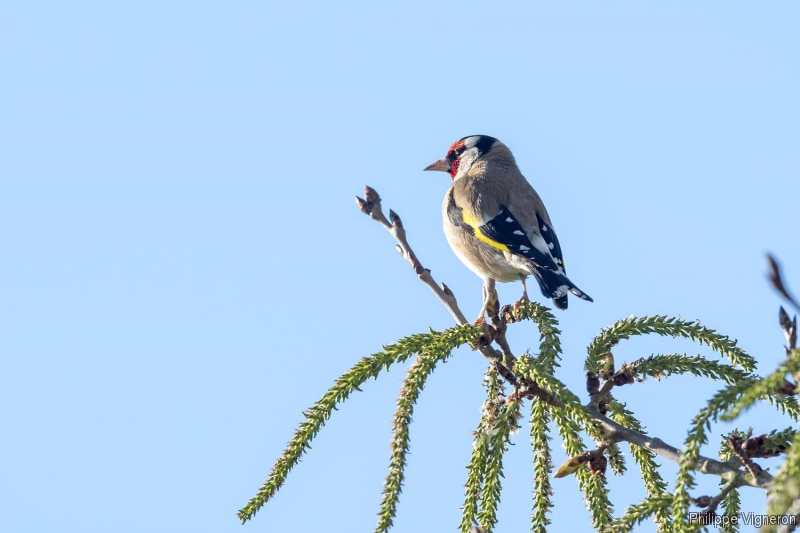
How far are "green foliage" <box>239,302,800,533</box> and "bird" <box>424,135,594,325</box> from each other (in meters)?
2.23

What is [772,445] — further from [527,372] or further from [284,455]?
[284,455]

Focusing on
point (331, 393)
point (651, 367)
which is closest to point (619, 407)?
point (651, 367)

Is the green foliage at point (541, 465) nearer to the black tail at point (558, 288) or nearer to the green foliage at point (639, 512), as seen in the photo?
the green foliage at point (639, 512)

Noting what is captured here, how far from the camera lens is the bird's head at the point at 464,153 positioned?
7953 millimetres

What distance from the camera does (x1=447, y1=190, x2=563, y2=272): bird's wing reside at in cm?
564

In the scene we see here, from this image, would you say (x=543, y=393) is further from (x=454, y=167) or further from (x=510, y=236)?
(x=454, y=167)

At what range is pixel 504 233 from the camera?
Result: 5922mm

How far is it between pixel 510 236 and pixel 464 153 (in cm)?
235

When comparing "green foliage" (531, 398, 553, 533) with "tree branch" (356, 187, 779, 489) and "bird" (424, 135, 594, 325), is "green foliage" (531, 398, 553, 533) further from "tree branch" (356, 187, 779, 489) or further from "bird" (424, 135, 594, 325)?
"bird" (424, 135, 594, 325)

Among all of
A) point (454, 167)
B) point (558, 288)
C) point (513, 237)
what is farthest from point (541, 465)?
point (454, 167)

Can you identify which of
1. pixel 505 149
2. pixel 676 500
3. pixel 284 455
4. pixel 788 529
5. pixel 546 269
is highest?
pixel 505 149

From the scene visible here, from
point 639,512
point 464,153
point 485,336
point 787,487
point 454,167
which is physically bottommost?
point 787,487

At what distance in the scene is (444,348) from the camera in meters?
2.54

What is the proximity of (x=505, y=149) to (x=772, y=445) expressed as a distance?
6177mm
